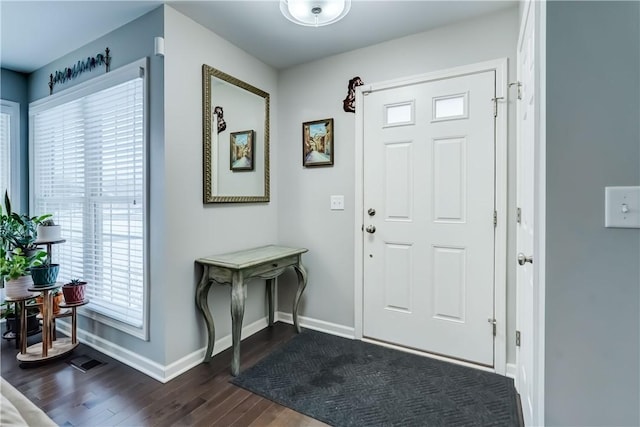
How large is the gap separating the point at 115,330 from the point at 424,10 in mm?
3139

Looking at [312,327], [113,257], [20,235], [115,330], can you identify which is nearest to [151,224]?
[113,257]

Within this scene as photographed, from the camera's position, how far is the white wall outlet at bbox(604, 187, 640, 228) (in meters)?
0.85

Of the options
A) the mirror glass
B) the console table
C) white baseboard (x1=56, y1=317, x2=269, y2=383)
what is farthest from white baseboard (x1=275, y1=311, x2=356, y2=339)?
the mirror glass

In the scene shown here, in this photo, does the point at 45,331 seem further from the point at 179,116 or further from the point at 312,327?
the point at 312,327

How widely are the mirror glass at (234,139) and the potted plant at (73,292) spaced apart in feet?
3.76

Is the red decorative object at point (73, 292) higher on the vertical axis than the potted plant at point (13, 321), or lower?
higher

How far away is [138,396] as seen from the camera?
6.02ft

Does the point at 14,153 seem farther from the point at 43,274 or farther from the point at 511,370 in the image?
the point at 511,370

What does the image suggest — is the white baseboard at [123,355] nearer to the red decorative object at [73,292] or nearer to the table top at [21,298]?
the red decorative object at [73,292]

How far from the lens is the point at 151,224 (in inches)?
81.6

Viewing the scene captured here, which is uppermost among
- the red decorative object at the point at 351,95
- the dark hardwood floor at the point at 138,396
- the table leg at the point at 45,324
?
the red decorative object at the point at 351,95

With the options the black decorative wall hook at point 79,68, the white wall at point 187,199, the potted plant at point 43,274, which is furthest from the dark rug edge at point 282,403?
the black decorative wall hook at point 79,68

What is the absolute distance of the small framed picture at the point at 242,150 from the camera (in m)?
2.54

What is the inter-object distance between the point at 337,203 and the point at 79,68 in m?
2.35
